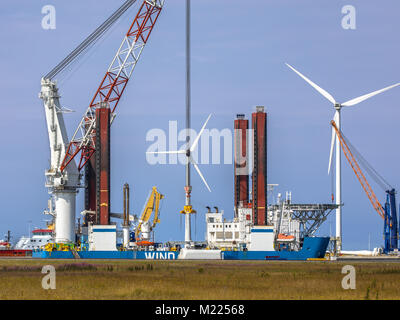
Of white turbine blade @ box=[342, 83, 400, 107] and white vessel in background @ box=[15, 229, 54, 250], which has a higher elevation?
white turbine blade @ box=[342, 83, 400, 107]

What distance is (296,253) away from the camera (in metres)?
154

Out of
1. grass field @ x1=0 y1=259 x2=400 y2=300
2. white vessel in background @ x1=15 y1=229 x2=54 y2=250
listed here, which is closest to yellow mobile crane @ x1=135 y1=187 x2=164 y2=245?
white vessel in background @ x1=15 y1=229 x2=54 y2=250
